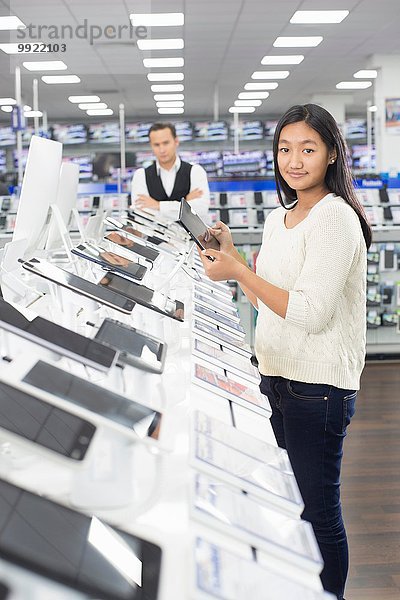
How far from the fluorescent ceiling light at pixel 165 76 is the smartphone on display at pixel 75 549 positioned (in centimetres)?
1286

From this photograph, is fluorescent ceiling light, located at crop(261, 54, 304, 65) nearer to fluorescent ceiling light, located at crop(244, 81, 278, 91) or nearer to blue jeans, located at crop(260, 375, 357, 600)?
fluorescent ceiling light, located at crop(244, 81, 278, 91)

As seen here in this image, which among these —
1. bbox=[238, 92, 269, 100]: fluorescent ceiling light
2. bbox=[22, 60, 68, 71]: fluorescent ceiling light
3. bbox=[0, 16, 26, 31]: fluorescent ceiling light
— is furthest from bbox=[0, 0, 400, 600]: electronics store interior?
Result: bbox=[238, 92, 269, 100]: fluorescent ceiling light

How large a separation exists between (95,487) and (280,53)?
36.6 feet

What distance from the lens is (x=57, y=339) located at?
1.25 metres

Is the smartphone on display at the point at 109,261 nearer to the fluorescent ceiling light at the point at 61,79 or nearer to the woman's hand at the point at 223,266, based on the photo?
the woman's hand at the point at 223,266

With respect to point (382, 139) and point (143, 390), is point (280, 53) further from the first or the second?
point (143, 390)

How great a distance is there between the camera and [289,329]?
6.40ft

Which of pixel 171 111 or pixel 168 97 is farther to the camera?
pixel 171 111

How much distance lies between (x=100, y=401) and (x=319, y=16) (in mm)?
8799

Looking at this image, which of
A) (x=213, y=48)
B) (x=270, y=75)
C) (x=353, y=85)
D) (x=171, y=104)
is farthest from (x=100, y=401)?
(x=171, y=104)

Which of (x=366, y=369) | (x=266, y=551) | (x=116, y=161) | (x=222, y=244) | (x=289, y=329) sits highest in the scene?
(x=116, y=161)

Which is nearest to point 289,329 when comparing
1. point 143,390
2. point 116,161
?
point 143,390

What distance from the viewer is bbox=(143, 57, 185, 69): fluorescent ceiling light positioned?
38.3ft

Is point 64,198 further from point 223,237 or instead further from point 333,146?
point 333,146
